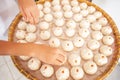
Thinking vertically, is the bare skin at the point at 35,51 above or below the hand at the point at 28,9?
below

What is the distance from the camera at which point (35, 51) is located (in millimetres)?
699

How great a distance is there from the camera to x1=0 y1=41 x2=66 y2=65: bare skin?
0.69m

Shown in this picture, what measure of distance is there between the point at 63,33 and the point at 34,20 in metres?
0.16

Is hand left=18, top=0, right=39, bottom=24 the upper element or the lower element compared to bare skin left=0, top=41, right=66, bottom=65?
upper

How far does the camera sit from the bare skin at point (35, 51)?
0.69 meters

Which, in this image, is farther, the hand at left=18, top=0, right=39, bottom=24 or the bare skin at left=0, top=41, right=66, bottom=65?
the hand at left=18, top=0, right=39, bottom=24

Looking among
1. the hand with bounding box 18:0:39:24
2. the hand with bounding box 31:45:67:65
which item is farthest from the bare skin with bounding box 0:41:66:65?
the hand with bounding box 18:0:39:24

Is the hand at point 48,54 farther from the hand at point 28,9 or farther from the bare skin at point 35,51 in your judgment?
the hand at point 28,9

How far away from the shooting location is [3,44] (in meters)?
0.70

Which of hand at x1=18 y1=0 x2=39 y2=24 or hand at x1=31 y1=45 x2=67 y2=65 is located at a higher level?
hand at x1=18 y1=0 x2=39 y2=24

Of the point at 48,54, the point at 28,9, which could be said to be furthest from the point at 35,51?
the point at 28,9

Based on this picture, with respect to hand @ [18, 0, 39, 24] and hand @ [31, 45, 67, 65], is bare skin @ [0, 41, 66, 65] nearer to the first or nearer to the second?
hand @ [31, 45, 67, 65]

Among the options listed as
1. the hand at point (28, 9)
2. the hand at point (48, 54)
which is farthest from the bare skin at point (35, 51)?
the hand at point (28, 9)

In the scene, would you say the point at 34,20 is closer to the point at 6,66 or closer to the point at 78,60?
the point at 78,60
